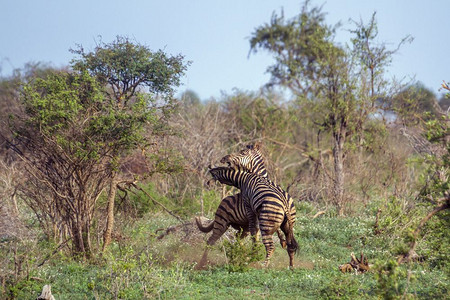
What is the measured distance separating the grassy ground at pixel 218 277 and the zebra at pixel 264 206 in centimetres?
48

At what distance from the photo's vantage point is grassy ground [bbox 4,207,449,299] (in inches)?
298

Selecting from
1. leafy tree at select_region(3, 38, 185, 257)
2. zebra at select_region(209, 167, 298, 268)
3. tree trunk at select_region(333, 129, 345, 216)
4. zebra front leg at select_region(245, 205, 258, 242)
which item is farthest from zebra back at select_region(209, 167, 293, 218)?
tree trunk at select_region(333, 129, 345, 216)

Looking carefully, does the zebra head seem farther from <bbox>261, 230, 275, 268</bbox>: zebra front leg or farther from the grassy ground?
the grassy ground

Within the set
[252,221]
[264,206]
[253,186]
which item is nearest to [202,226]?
[252,221]

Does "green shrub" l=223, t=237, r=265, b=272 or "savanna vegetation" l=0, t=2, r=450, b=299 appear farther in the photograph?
"green shrub" l=223, t=237, r=265, b=272

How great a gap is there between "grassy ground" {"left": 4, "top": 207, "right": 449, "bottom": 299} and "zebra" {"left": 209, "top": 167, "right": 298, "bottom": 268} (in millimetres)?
478

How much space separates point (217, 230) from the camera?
33.8ft

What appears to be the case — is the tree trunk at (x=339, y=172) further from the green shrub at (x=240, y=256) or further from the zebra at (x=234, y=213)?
the green shrub at (x=240, y=256)

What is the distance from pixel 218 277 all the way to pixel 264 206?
4.56 ft

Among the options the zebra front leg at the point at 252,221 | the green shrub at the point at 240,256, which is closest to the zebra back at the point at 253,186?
the zebra front leg at the point at 252,221

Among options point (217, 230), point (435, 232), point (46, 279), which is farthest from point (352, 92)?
point (46, 279)

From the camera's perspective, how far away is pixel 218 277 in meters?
8.74

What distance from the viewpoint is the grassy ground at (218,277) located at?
7.58 meters

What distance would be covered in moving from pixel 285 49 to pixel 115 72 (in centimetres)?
2167
